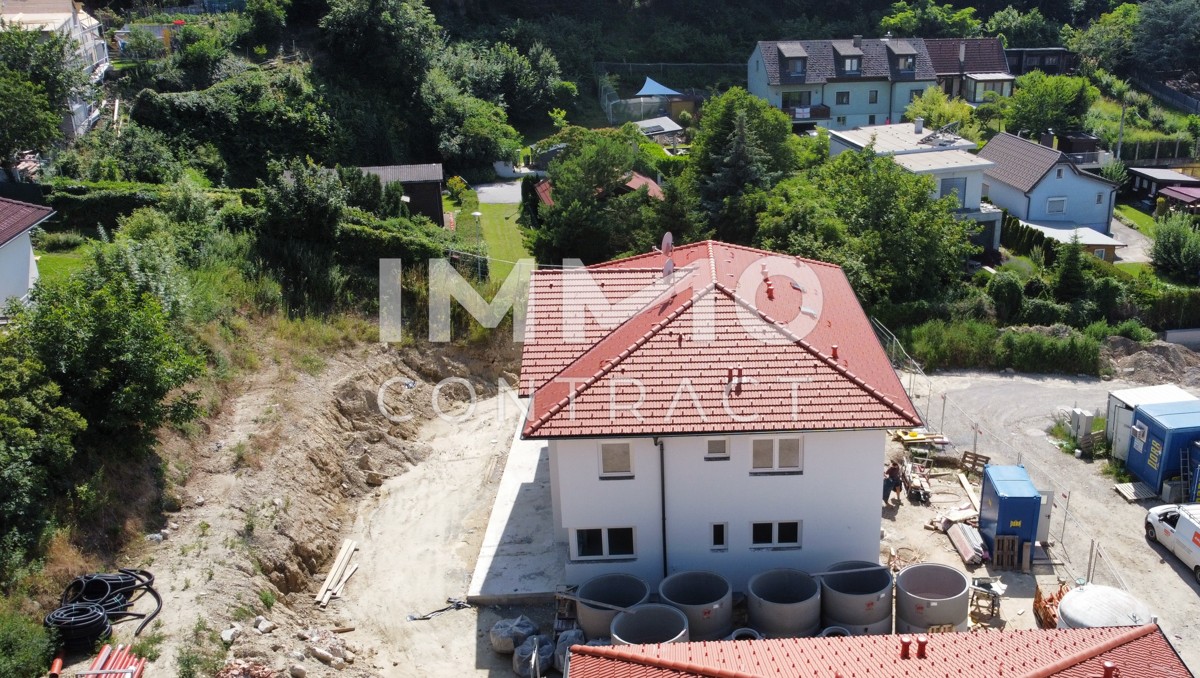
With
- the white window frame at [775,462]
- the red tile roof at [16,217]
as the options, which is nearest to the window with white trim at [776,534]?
the white window frame at [775,462]

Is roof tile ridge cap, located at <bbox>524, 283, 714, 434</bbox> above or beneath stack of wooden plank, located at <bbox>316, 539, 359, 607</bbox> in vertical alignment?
above

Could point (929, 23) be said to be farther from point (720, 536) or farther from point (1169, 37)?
point (720, 536)

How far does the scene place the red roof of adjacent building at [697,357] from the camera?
66.8 feet

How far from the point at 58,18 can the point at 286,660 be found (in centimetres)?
4065

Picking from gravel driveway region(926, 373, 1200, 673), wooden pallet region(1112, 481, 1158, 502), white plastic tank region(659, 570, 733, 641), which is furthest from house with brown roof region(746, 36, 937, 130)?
white plastic tank region(659, 570, 733, 641)

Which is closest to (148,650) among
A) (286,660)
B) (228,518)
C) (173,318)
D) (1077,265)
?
(286,660)

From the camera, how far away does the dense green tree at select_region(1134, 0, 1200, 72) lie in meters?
78.8

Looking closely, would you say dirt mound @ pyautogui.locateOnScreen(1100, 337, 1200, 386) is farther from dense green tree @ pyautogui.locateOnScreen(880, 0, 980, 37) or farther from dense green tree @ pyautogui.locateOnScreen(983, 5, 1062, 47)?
dense green tree @ pyautogui.locateOnScreen(983, 5, 1062, 47)

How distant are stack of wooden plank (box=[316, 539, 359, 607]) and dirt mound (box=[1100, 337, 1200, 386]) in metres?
28.9

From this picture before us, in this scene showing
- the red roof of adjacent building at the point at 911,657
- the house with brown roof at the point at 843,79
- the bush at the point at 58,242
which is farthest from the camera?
the house with brown roof at the point at 843,79

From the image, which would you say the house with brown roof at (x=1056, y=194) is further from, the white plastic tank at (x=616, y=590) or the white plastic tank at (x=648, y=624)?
the white plastic tank at (x=648, y=624)

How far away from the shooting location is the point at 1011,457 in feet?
94.3

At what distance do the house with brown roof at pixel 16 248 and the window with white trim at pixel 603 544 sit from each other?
53.6 feet

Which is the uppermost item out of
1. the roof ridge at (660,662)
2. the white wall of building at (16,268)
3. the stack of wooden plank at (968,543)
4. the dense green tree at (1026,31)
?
the dense green tree at (1026,31)
